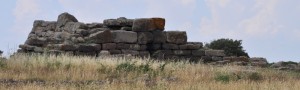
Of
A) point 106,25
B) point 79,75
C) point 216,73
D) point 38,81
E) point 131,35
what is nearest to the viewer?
point 38,81

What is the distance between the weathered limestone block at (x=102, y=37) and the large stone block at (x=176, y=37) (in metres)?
3.23

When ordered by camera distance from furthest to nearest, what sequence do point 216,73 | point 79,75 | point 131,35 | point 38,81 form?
point 131,35, point 216,73, point 79,75, point 38,81

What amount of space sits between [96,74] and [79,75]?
0.86m

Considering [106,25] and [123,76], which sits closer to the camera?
[123,76]

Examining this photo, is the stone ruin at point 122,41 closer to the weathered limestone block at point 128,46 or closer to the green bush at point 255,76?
the weathered limestone block at point 128,46

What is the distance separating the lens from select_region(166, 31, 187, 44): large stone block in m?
29.2

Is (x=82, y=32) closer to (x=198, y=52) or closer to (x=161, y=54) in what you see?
(x=161, y=54)

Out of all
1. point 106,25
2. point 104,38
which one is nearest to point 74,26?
point 106,25

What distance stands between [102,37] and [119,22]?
2518 mm

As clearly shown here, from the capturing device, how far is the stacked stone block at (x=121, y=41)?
89.4ft

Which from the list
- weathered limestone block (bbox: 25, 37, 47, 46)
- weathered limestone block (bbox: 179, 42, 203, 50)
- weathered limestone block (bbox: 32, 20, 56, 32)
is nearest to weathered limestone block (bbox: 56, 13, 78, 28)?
weathered limestone block (bbox: 32, 20, 56, 32)

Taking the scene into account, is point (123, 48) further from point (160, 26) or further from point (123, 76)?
point (123, 76)

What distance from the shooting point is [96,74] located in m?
18.2

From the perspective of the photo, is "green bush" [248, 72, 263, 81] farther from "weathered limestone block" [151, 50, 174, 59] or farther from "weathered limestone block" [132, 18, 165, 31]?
"weathered limestone block" [132, 18, 165, 31]
